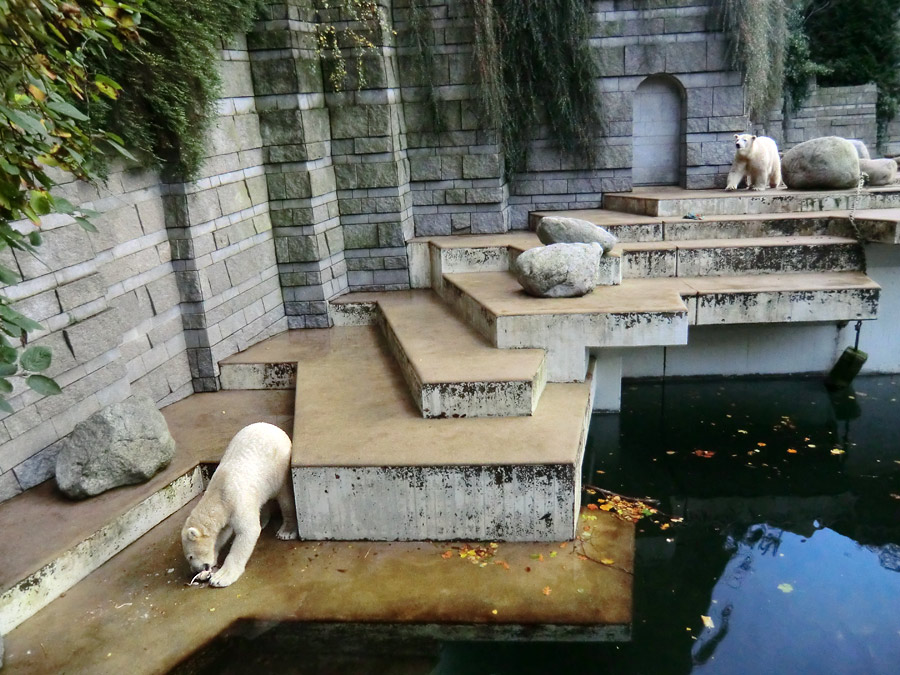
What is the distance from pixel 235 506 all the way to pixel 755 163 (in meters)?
6.15

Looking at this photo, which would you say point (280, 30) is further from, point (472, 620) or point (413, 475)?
point (472, 620)

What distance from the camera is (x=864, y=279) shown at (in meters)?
5.44

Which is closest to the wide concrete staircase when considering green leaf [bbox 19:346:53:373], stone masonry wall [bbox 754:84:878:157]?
green leaf [bbox 19:346:53:373]

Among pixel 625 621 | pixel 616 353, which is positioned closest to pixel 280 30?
pixel 616 353

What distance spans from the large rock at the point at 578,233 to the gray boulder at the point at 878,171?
11.6 ft

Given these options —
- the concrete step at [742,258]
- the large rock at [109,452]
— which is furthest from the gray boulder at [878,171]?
the large rock at [109,452]

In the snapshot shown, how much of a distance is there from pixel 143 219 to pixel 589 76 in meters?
4.52

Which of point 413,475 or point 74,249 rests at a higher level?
point 74,249

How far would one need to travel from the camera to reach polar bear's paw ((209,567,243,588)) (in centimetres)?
338

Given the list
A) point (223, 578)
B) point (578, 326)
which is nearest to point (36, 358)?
point (223, 578)

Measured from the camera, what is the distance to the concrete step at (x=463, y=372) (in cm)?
404

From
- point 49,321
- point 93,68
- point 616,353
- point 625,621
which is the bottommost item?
point 625,621

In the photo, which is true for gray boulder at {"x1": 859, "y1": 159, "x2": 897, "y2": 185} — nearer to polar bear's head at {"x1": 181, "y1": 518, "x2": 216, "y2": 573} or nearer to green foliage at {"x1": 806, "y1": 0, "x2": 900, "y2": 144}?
polar bear's head at {"x1": 181, "y1": 518, "x2": 216, "y2": 573}

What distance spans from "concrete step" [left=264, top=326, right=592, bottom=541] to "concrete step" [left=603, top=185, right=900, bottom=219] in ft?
11.2
